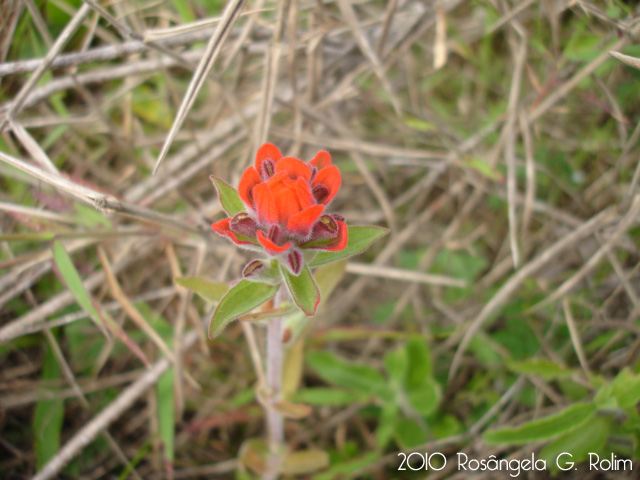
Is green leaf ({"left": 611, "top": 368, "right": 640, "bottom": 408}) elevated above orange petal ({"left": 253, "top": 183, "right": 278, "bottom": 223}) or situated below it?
below

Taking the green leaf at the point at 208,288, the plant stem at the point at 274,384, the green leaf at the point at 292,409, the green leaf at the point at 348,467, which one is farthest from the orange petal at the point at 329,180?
the green leaf at the point at 348,467

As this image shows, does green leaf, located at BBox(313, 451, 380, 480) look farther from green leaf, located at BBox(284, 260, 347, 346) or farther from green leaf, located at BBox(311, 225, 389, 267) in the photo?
green leaf, located at BBox(311, 225, 389, 267)

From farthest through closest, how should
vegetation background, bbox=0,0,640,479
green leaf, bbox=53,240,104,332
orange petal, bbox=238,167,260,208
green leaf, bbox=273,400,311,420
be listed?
1. vegetation background, bbox=0,0,640,479
2. green leaf, bbox=273,400,311,420
3. green leaf, bbox=53,240,104,332
4. orange petal, bbox=238,167,260,208

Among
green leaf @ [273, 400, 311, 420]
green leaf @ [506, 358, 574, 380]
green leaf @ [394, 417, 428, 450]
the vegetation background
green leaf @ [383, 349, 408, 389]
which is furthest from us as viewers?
green leaf @ [383, 349, 408, 389]

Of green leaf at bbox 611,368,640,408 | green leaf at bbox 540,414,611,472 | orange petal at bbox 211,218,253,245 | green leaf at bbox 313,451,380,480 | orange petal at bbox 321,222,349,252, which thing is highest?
orange petal at bbox 211,218,253,245

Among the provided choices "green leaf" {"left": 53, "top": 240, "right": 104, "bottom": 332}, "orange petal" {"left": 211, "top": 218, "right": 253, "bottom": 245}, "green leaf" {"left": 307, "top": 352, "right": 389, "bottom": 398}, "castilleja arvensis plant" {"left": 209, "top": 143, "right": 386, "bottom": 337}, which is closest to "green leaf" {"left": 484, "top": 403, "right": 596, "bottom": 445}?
"green leaf" {"left": 307, "top": 352, "right": 389, "bottom": 398}

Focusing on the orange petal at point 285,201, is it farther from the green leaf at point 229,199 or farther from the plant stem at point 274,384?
the plant stem at point 274,384

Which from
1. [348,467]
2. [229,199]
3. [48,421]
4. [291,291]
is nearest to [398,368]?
[348,467]
